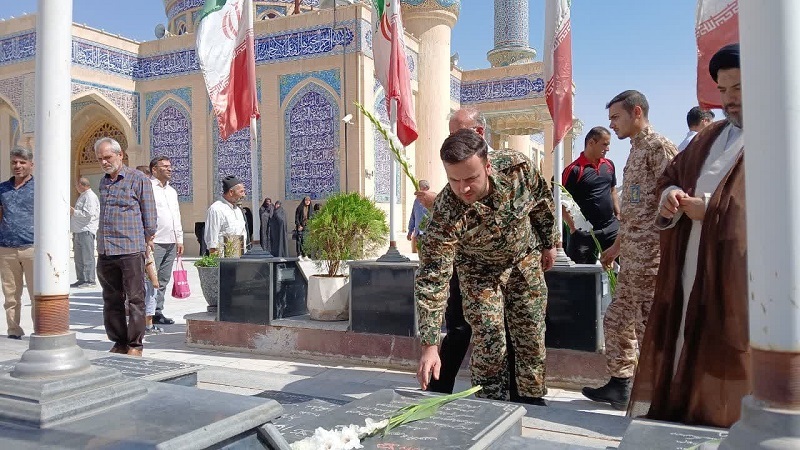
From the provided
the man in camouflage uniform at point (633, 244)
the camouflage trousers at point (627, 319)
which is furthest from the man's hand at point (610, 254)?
the camouflage trousers at point (627, 319)

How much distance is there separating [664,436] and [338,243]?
3330mm

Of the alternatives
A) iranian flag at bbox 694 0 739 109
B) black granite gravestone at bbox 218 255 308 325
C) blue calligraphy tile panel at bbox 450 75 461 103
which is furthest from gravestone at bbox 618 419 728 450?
blue calligraphy tile panel at bbox 450 75 461 103

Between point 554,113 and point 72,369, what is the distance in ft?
10.7

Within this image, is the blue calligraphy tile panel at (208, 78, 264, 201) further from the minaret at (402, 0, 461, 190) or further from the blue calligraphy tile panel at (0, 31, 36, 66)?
the blue calligraphy tile panel at (0, 31, 36, 66)

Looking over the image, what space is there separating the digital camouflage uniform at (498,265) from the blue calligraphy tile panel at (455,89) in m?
15.1

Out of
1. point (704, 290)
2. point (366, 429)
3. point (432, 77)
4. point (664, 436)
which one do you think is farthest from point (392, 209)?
point (432, 77)

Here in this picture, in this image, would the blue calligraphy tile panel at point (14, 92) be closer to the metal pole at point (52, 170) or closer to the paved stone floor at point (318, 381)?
the paved stone floor at point (318, 381)

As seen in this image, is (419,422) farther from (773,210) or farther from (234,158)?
(234,158)

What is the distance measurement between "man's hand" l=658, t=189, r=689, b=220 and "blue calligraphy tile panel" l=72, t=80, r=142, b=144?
1393 cm

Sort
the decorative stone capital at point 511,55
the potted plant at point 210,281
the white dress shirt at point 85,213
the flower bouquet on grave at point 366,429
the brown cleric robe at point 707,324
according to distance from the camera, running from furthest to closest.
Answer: the decorative stone capital at point 511,55, the white dress shirt at point 85,213, the potted plant at point 210,281, the brown cleric robe at point 707,324, the flower bouquet on grave at point 366,429

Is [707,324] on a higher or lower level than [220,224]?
lower

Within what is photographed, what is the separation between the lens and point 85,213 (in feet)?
26.1

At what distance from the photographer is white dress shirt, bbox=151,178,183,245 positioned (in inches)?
214

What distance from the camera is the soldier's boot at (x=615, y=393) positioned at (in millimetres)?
3062
